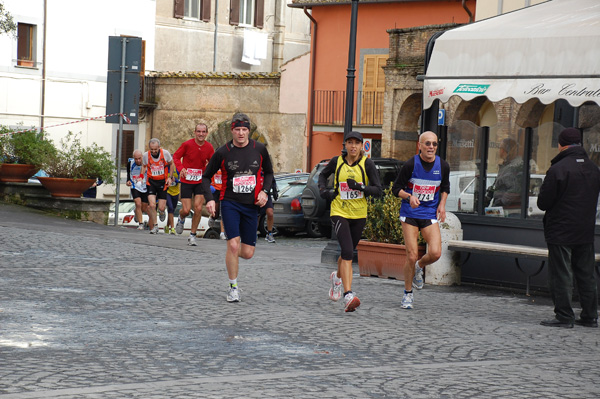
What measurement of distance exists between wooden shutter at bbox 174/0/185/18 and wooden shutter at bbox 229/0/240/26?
2.56 metres

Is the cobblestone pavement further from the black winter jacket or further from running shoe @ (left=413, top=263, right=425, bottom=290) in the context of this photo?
the black winter jacket

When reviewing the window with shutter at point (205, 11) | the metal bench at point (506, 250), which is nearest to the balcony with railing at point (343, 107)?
the window with shutter at point (205, 11)

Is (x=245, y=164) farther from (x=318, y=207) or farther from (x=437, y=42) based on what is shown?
(x=318, y=207)

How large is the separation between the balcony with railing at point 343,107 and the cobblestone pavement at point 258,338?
76.2 feet

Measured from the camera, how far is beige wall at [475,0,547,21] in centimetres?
2569

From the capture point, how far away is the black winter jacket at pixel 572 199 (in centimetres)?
1004

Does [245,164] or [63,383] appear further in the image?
[245,164]

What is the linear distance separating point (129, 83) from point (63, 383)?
46.1 feet

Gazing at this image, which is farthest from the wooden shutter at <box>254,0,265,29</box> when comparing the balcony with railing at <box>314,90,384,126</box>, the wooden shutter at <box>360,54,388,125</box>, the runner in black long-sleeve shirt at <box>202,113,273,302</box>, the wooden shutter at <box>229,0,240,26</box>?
the runner in black long-sleeve shirt at <box>202,113,273,302</box>

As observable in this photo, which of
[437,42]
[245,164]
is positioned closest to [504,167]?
[437,42]

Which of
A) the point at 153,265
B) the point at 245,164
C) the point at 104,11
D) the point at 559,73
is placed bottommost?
the point at 153,265

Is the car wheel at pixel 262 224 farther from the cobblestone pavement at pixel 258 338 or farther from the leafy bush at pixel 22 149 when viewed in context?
the cobblestone pavement at pixel 258 338

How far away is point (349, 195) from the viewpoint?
34.7 feet

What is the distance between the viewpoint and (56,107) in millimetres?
39844
